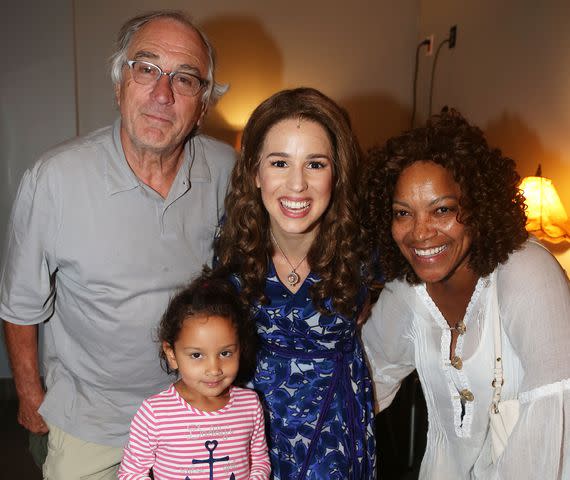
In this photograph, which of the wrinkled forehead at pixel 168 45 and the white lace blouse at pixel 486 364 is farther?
the wrinkled forehead at pixel 168 45

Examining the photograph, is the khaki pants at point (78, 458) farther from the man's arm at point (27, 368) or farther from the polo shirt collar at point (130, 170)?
the polo shirt collar at point (130, 170)

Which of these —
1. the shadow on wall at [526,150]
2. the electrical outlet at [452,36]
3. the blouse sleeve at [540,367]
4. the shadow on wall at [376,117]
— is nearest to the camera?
the blouse sleeve at [540,367]

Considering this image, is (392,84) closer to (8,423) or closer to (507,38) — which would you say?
(507,38)

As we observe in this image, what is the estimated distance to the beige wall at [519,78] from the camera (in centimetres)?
300

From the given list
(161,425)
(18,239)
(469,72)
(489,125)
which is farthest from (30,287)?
(469,72)

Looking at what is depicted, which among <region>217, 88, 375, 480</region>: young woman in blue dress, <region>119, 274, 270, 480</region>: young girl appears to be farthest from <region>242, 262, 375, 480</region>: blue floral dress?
<region>119, 274, 270, 480</region>: young girl

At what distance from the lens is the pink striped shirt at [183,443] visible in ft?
5.13

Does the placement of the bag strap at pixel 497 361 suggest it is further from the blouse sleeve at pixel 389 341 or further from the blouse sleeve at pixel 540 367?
the blouse sleeve at pixel 389 341

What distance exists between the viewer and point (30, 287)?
1810 mm

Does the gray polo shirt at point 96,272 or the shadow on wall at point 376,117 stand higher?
the shadow on wall at point 376,117

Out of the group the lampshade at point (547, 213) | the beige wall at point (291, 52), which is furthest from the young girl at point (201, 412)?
the beige wall at point (291, 52)

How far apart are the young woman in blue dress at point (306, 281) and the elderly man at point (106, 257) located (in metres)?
0.24

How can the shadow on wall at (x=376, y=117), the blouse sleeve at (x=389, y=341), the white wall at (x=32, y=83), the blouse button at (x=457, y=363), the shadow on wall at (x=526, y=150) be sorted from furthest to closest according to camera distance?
the shadow on wall at (x=376, y=117), the white wall at (x=32, y=83), the shadow on wall at (x=526, y=150), the blouse sleeve at (x=389, y=341), the blouse button at (x=457, y=363)

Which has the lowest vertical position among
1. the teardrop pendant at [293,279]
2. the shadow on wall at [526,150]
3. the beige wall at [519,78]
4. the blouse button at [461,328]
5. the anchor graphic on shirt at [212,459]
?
the anchor graphic on shirt at [212,459]
